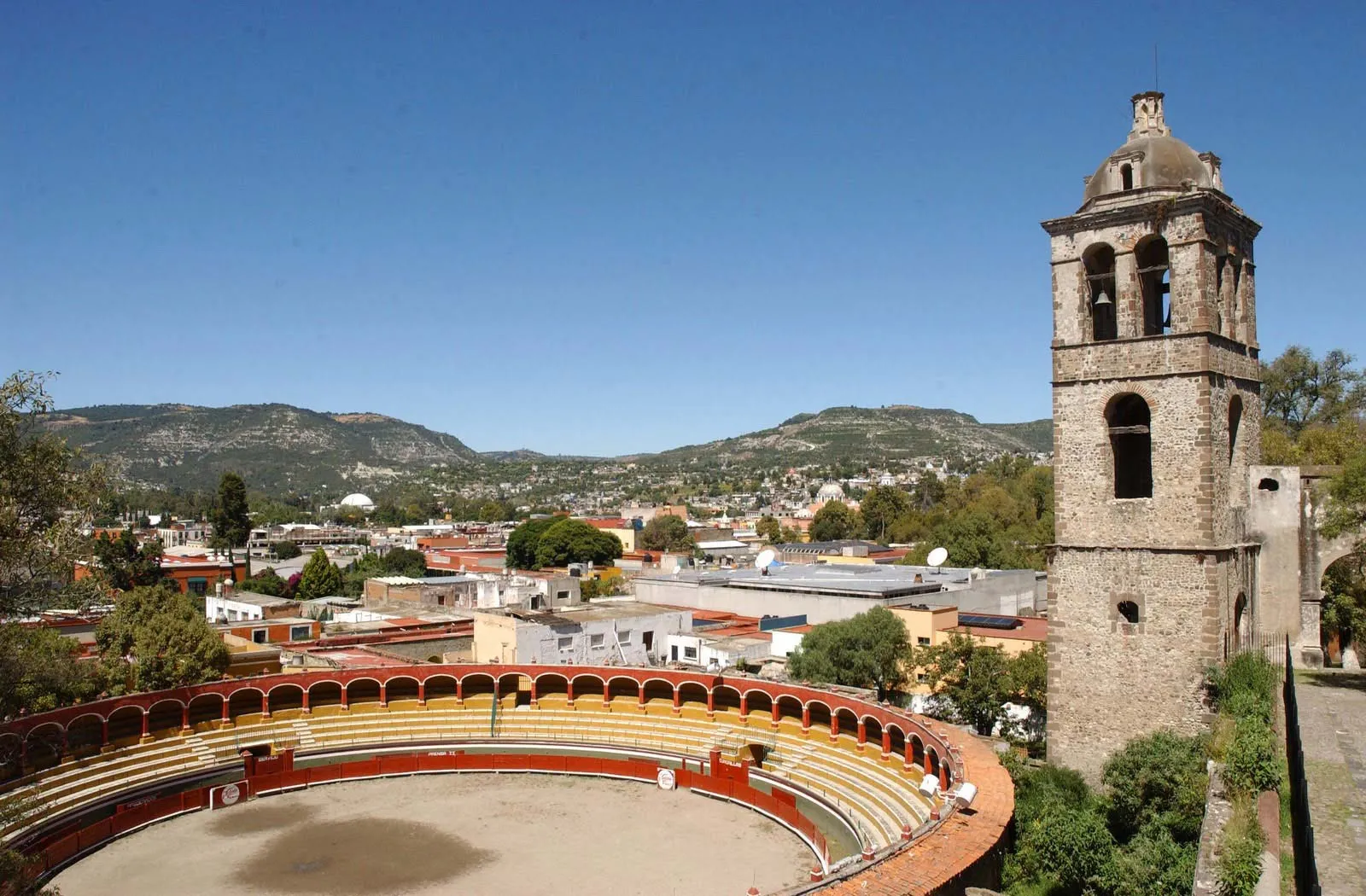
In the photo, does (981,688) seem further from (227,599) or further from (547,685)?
(227,599)

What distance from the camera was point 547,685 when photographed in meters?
43.5

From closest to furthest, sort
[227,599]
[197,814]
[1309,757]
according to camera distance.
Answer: [1309,757] < [197,814] < [227,599]

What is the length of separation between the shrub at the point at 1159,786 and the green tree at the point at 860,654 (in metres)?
14.2

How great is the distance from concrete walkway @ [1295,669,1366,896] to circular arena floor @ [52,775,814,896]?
12.4 metres

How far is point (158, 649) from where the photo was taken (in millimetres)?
37500

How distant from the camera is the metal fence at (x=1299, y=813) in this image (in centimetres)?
1298

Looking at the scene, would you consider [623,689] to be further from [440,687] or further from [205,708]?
[205,708]

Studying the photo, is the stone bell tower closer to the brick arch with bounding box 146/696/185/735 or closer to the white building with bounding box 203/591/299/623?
the brick arch with bounding box 146/696/185/735

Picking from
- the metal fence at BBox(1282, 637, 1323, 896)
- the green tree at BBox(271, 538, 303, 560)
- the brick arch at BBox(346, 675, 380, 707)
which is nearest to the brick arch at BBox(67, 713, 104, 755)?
the brick arch at BBox(346, 675, 380, 707)

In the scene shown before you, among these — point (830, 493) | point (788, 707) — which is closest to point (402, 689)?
point (788, 707)

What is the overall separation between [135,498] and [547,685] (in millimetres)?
183483

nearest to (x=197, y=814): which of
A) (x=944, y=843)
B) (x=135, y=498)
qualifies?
(x=944, y=843)

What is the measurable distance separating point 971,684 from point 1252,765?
53.8ft

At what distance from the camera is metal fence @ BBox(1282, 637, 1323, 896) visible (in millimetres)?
12977
